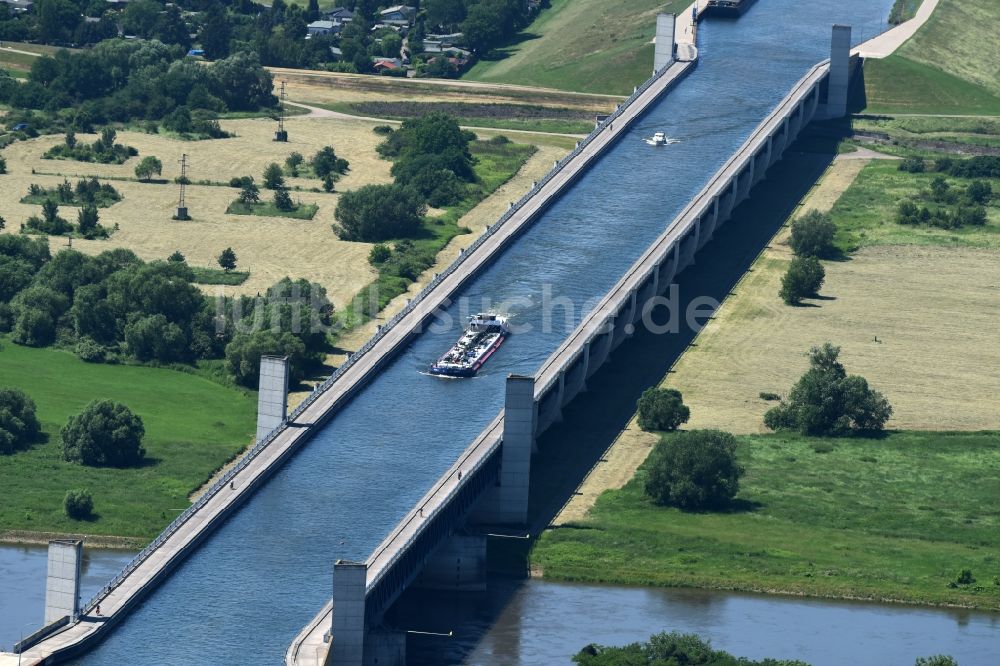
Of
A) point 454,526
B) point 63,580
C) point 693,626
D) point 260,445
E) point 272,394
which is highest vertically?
point 272,394

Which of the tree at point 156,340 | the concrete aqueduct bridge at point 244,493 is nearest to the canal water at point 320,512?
the concrete aqueduct bridge at point 244,493

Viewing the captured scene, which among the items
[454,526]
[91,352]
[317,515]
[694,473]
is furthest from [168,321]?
[694,473]

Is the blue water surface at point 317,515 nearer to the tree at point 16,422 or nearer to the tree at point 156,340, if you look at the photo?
the tree at point 156,340

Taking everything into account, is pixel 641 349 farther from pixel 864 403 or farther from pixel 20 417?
pixel 20 417

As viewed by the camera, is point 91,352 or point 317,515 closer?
point 317,515

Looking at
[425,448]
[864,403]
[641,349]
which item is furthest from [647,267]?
[425,448]

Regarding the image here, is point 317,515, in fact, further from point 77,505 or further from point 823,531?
point 823,531
